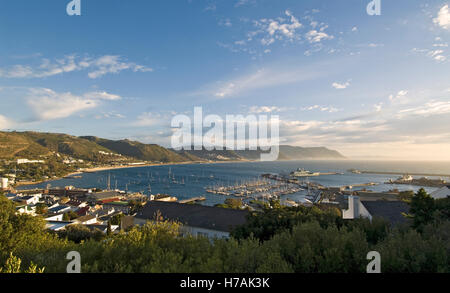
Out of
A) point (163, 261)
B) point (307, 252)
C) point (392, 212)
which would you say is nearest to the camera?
point (163, 261)

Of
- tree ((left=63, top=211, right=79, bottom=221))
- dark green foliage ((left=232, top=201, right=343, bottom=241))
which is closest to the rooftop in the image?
dark green foliage ((left=232, top=201, right=343, bottom=241))

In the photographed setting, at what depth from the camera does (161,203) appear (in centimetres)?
2744

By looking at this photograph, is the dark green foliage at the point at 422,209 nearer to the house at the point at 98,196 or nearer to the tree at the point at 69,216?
the tree at the point at 69,216

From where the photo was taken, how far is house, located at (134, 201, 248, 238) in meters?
20.2

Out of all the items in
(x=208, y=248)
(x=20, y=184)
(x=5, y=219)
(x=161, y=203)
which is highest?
(x=208, y=248)

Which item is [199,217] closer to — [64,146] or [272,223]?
[272,223]

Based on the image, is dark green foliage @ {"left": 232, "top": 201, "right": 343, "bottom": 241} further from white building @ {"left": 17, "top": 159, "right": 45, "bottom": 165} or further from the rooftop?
white building @ {"left": 17, "top": 159, "right": 45, "bottom": 165}

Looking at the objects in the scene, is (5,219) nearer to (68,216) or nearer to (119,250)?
(119,250)

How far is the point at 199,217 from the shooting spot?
2275 centimetres

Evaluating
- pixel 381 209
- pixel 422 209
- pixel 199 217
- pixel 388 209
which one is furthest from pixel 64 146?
pixel 422 209

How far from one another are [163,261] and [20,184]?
401 ft

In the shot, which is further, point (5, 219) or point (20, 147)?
point (20, 147)

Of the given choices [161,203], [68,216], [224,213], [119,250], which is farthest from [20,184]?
[119,250]

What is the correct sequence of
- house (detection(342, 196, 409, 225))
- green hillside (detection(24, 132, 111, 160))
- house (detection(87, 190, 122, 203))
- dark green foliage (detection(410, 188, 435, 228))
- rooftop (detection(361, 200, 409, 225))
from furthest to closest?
green hillside (detection(24, 132, 111, 160)) < house (detection(87, 190, 122, 203)) < rooftop (detection(361, 200, 409, 225)) < house (detection(342, 196, 409, 225)) < dark green foliage (detection(410, 188, 435, 228))
